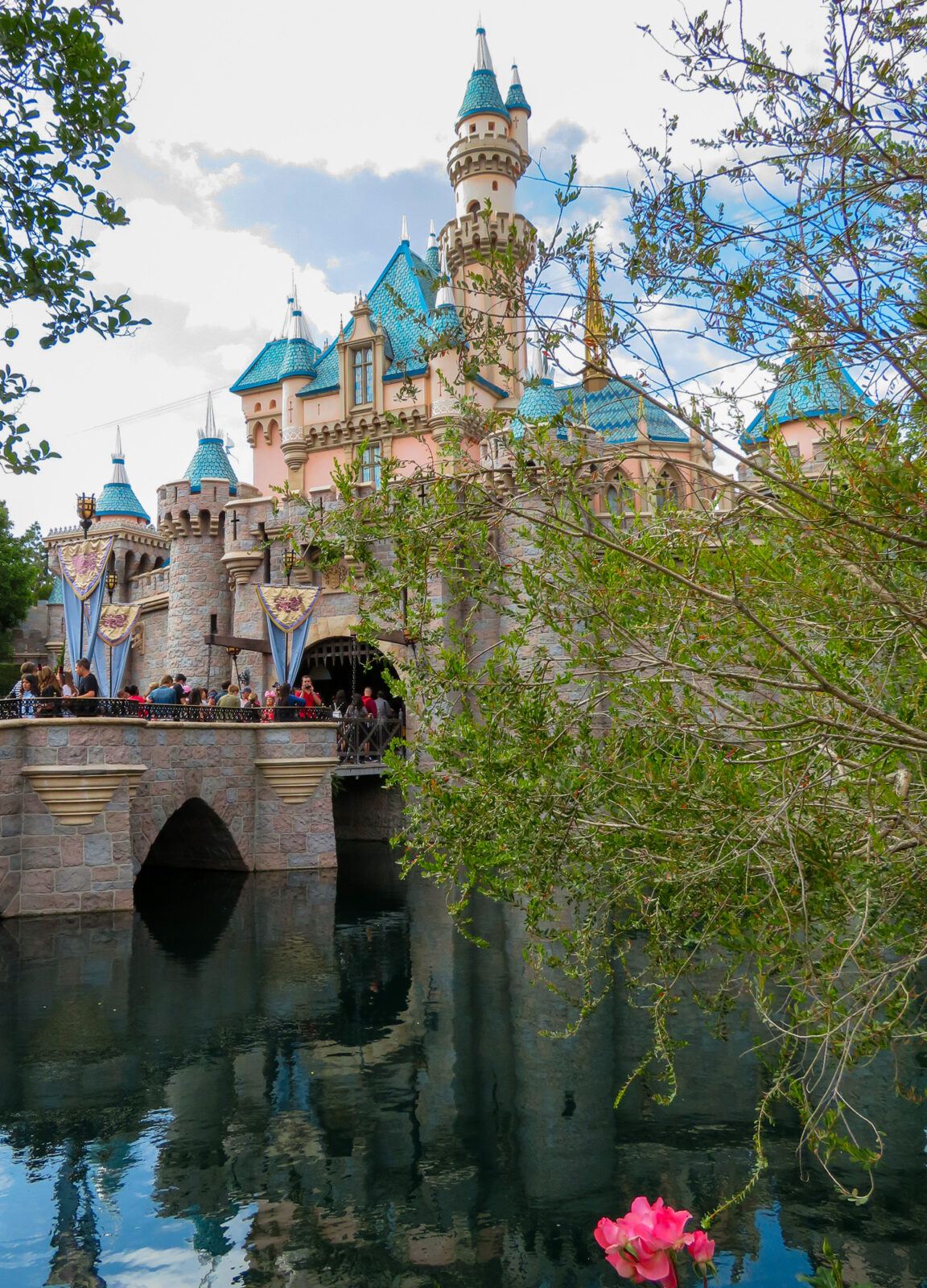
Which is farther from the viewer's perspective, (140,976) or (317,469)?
(317,469)

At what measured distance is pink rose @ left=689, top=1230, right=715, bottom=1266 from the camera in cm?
267

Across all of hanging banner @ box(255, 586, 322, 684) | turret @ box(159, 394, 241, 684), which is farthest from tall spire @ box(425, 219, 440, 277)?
hanging banner @ box(255, 586, 322, 684)

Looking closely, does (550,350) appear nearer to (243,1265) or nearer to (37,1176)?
(243,1265)

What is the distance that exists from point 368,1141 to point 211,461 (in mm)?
23773

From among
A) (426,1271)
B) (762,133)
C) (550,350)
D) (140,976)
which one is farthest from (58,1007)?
(762,133)

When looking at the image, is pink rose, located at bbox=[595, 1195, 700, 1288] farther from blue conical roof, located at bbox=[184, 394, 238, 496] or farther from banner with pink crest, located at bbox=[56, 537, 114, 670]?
blue conical roof, located at bbox=[184, 394, 238, 496]

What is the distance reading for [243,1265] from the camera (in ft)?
15.6

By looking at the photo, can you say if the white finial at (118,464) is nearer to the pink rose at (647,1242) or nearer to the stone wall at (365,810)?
the stone wall at (365,810)

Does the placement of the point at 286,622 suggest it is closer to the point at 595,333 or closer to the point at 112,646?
the point at 112,646

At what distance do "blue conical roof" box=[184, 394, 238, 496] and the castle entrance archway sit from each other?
5374 millimetres

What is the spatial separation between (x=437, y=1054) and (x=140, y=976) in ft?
12.4

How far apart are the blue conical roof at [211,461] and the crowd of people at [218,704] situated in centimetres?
602

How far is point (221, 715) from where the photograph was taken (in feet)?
53.6

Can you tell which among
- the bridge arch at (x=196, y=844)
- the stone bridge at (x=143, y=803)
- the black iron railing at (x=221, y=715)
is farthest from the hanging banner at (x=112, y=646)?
the bridge arch at (x=196, y=844)
